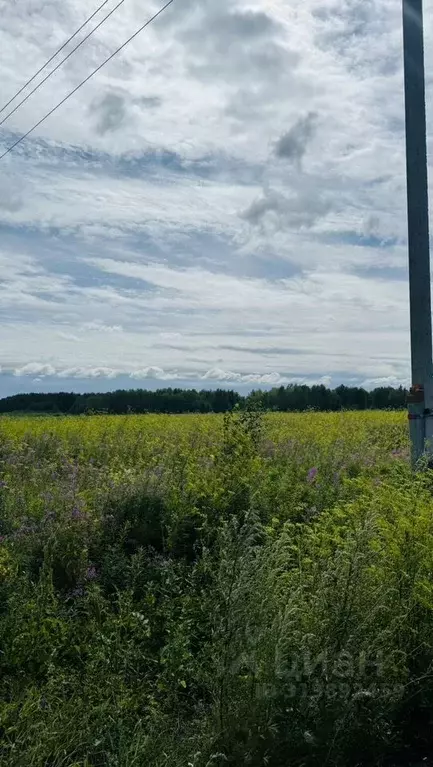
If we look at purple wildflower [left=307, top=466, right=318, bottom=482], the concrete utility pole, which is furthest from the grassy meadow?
the concrete utility pole

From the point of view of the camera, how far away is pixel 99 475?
929 centimetres

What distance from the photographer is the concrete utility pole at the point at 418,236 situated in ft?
27.6

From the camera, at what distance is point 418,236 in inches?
336

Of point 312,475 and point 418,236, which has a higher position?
point 418,236

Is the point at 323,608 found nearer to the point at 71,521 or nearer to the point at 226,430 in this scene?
the point at 71,521

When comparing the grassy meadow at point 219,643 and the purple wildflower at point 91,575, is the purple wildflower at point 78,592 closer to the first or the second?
the grassy meadow at point 219,643

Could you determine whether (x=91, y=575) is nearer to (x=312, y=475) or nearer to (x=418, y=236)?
(x=312, y=475)

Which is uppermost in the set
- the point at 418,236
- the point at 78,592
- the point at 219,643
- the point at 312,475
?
the point at 418,236

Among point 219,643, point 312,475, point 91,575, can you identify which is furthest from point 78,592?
point 312,475

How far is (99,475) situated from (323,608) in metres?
5.87

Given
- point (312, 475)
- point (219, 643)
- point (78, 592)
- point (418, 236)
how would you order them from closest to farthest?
point (219, 643) < point (78, 592) < point (312, 475) < point (418, 236)

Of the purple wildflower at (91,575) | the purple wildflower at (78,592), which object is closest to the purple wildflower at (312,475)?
the purple wildflower at (91,575)

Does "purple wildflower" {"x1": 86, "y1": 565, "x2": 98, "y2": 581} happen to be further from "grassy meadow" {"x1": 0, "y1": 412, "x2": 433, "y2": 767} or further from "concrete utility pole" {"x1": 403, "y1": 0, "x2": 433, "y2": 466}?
"concrete utility pole" {"x1": 403, "y1": 0, "x2": 433, "y2": 466}

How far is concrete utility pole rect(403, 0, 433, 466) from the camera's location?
27.6 feet
